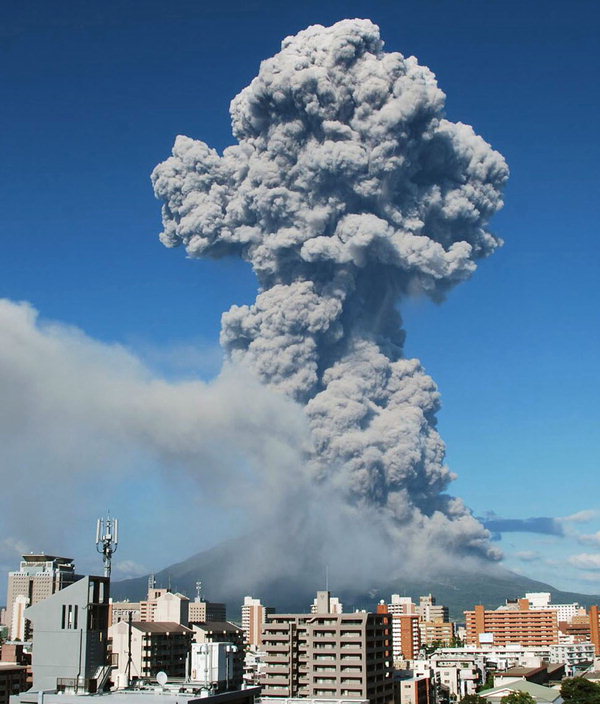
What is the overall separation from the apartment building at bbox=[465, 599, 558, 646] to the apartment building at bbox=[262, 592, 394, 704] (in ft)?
206

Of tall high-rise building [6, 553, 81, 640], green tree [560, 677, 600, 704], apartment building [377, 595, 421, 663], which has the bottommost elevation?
green tree [560, 677, 600, 704]

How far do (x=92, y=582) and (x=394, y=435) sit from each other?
67488mm

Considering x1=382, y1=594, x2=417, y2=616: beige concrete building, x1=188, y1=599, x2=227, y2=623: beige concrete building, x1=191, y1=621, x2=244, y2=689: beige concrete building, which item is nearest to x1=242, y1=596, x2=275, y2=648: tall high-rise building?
x1=188, y1=599, x2=227, y2=623: beige concrete building

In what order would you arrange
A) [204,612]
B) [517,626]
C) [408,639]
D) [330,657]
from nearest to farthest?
[330,657] → [408,639] → [204,612] → [517,626]

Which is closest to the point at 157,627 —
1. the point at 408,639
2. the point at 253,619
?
the point at 408,639

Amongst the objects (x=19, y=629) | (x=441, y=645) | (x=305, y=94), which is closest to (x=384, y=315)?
(x=305, y=94)

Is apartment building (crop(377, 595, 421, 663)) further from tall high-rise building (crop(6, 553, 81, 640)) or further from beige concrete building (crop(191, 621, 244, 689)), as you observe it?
tall high-rise building (crop(6, 553, 81, 640))

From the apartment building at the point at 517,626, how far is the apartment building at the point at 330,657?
6264 centimetres

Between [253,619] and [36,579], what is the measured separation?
71.2ft

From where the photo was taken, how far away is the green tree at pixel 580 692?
50.4 m

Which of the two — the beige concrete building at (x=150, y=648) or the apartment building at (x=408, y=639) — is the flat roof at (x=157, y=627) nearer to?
the beige concrete building at (x=150, y=648)

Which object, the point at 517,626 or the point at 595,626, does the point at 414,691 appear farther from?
the point at 595,626

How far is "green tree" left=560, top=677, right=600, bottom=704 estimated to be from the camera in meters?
50.4

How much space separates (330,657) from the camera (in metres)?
42.2
